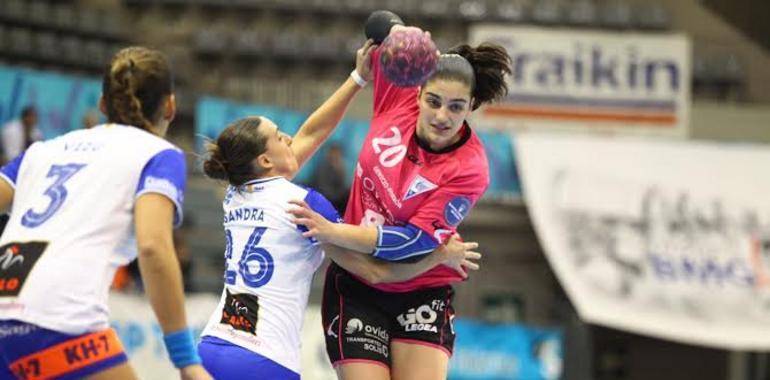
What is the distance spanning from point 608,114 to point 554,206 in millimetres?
1886

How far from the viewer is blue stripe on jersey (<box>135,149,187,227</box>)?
3.81 meters

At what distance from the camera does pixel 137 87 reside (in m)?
3.96

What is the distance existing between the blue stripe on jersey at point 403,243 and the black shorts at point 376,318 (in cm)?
31

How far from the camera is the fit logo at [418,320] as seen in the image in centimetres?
504

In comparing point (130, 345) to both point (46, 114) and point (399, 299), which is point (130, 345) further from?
point (399, 299)

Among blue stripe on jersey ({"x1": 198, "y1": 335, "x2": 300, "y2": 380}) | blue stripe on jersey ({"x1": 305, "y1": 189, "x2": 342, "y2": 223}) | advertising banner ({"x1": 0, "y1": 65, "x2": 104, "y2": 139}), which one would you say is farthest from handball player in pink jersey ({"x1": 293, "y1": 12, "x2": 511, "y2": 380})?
advertising banner ({"x1": 0, "y1": 65, "x2": 104, "y2": 139})

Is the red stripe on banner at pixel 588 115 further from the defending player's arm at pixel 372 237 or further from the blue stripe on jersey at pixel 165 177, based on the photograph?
the blue stripe on jersey at pixel 165 177

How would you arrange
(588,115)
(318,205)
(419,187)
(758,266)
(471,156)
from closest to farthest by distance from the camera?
(318,205), (419,187), (471,156), (758,266), (588,115)

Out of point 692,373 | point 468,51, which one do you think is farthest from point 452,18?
point 468,51

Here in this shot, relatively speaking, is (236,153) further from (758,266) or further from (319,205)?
(758,266)

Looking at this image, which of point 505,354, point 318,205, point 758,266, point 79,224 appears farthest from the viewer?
point 758,266

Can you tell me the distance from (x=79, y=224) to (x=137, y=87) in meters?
0.47

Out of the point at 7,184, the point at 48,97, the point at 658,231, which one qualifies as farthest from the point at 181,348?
the point at 658,231

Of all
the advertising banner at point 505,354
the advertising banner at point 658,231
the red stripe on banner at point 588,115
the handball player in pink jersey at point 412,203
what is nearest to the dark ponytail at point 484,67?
the handball player in pink jersey at point 412,203
